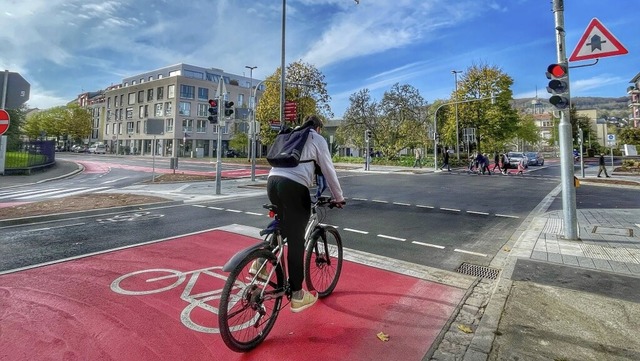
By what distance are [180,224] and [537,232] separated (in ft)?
25.6

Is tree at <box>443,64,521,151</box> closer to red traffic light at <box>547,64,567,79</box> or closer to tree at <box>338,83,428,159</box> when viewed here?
tree at <box>338,83,428,159</box>

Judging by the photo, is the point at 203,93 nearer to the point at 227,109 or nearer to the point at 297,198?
the point at 227,109

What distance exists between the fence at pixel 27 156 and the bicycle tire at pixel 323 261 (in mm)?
23284

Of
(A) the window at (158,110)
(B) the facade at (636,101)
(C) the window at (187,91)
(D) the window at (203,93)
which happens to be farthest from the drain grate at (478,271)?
(B) the facade at (636,101)

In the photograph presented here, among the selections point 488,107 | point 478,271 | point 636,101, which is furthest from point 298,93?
point 636,101

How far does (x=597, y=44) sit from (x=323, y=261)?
6139 millimetres

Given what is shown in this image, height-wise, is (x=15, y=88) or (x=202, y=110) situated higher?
(x=202, y=110)

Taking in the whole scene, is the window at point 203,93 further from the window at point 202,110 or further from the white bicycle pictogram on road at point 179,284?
the white bicycle pictogram on road at point 179,284

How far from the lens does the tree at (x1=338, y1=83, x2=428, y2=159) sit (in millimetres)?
38469

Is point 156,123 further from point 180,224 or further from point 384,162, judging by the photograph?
point 384,162

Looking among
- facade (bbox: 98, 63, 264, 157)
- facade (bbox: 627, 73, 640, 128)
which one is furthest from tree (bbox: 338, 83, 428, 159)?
facade (bbox: 627, 73, 640, 128)

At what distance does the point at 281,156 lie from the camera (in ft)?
9.61

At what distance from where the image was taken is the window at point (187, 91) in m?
59.6

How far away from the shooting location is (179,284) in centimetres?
406
